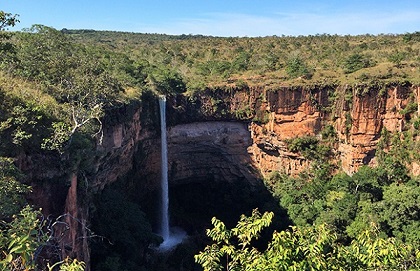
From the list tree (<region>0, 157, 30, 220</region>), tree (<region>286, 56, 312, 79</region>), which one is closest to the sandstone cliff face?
tree (<region>286, 56, 312, 79</region>)

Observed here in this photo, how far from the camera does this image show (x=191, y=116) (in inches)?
1086

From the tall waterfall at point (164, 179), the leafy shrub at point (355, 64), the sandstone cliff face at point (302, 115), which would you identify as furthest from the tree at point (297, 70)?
the tall waterfall at point (164, 179)

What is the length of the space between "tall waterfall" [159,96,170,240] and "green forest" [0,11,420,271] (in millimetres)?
922

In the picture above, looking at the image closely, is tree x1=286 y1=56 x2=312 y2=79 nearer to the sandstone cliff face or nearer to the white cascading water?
the sandstone cliff face

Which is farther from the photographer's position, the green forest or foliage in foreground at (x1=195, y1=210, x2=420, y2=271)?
the green forest

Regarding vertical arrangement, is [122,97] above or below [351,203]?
above

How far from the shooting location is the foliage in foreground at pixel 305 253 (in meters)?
5.24

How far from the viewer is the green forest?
583 cm

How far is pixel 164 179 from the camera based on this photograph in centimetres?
2720

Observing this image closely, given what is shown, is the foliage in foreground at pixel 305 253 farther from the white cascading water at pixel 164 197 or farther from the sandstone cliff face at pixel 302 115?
the white cascading water at pixel 164 197

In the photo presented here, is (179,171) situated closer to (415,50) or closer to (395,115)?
(395,115)

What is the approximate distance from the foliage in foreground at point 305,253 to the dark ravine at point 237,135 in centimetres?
1573

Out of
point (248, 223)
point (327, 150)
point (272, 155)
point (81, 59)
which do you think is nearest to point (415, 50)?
point (327, 150)

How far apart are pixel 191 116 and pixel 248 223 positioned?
21742 millimetres
